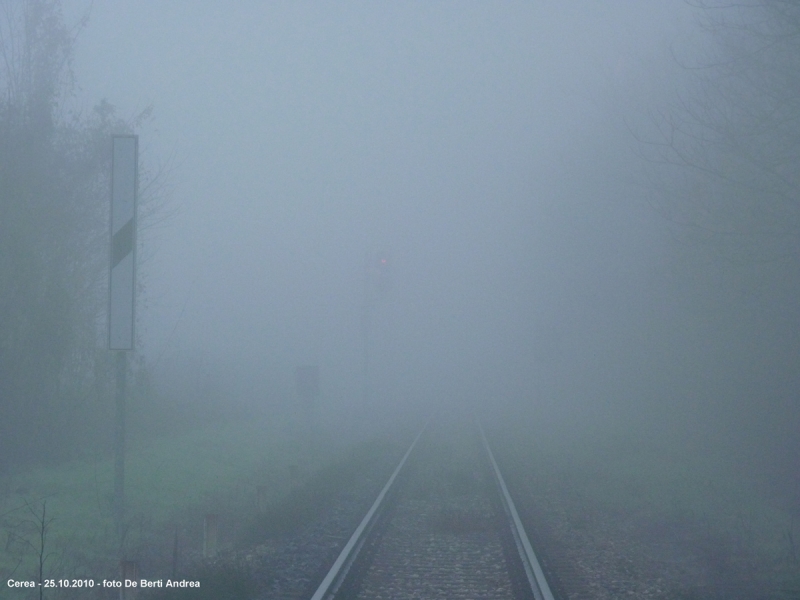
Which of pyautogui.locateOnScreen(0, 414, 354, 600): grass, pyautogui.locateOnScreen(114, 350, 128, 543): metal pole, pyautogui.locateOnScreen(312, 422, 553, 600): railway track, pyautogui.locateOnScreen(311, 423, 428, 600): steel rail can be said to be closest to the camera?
pyautogui.locateOnScreen(311, 423, 428, 600): steel rail

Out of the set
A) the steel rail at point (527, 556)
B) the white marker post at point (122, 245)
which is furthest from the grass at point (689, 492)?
the white marker post at point (122, 245)

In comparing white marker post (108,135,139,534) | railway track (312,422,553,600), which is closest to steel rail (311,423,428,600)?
railway track (312,422,553,600)

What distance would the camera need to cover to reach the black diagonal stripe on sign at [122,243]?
10648mm

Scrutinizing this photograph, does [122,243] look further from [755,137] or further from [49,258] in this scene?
[755,137]

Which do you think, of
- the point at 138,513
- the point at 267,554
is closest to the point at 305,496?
the point at 138,513

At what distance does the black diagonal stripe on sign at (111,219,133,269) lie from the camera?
10.6 metres

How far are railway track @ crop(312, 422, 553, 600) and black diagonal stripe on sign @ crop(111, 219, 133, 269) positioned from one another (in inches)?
209

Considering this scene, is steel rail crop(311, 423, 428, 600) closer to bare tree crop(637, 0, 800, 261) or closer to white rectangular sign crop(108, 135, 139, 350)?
white rectangular sign crop(108, 135, 139, 350)

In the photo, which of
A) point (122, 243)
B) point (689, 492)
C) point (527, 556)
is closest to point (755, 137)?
point (689, 492)

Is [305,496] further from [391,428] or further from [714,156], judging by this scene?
[391,428]

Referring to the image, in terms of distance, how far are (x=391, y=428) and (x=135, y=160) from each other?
22.3 meters

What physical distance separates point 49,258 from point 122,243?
4.13 m

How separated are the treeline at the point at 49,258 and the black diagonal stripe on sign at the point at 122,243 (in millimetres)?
3617

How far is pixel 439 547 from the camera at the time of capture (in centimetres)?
1009
